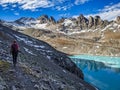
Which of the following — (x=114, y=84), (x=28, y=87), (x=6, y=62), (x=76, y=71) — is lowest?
(x=114, y=84)

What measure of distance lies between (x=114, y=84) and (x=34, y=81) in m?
76.6

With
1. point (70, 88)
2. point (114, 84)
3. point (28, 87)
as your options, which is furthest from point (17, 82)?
point (114, 84)

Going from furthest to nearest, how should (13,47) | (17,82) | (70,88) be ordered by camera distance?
(70,88), (13,47), (17,82)

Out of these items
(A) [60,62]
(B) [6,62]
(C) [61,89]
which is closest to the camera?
(B) [6,62]

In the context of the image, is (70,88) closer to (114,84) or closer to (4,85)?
(4,85)

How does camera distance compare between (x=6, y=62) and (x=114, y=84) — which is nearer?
(x=6, y=62)

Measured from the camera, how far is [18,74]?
37594mm

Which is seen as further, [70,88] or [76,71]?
[76,71]

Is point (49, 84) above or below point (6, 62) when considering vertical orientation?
below

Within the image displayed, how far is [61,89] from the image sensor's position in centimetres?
4500

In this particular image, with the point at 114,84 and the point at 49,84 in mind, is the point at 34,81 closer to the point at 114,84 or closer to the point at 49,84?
the point at 49,84

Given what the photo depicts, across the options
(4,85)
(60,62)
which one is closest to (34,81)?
(4,85)

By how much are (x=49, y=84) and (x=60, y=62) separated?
42760 millimetres

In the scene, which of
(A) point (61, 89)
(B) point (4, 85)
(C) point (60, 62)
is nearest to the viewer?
(B) point (4, 85)
